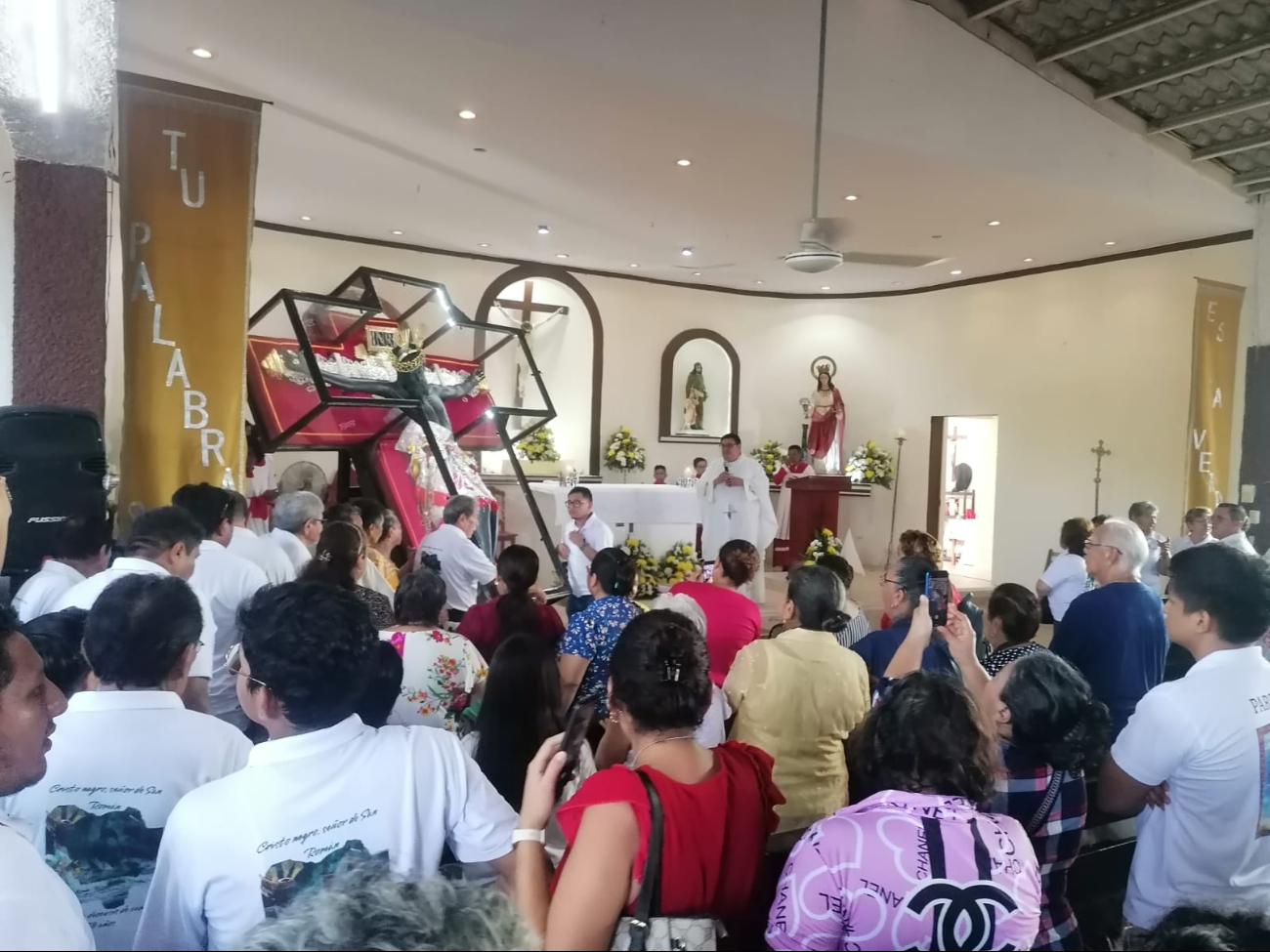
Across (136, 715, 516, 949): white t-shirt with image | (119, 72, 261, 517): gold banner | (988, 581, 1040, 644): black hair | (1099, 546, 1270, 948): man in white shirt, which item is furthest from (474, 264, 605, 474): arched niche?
(136, 715, 516, 949): white t-shirt with image

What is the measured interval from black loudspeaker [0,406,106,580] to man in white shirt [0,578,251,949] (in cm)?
208

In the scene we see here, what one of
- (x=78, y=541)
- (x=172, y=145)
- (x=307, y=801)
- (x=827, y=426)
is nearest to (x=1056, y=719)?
(x=307, y=801)

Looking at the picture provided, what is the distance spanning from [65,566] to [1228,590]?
130 inches

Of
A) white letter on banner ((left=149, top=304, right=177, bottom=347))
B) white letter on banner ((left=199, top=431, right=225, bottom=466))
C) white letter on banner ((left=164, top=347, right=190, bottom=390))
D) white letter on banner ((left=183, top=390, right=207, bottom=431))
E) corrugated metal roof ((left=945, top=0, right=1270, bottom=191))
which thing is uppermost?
corrugated metal roof ((left=945, top=0, right=1270, bottom=191))

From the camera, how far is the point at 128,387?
3.99 metres

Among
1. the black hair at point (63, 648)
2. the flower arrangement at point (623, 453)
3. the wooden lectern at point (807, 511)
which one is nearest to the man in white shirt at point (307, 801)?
the black hair at point (63, 648)

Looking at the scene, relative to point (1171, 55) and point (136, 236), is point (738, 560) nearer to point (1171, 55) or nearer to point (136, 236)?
point (136, 236)

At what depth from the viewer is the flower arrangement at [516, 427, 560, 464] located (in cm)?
1054

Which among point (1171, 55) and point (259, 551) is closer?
point (259, 551)

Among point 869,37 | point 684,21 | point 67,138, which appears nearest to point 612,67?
point 684,21

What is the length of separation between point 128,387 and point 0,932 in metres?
3.59

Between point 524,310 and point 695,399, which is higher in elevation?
point 524,310

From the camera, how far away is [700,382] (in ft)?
39.9

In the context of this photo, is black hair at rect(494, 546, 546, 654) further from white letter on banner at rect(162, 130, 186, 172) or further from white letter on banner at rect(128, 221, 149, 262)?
white letter on banner at rect(162, 130, 186, 172)
